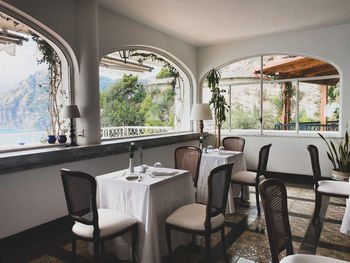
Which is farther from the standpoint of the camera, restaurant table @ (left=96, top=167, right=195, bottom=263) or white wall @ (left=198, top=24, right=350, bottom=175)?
white wall @ (left=198, top=24, right=350, bottom=175)

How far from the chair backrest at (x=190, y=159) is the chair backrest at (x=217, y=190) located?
3.72ft

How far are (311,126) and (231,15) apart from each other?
10.2ft

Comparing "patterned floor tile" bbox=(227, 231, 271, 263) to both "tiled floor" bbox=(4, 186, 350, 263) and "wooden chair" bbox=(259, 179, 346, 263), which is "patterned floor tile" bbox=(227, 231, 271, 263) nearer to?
"tiled floor" bbox=(4, 186, 350, 263)

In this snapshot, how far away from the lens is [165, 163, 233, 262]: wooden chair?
8.11 feet

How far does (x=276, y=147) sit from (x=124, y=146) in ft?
11.9

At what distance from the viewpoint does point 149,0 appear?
4207 mm

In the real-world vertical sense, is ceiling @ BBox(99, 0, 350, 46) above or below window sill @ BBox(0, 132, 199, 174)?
above

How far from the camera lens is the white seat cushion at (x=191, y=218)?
2.50m

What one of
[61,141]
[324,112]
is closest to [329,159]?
[324,112]

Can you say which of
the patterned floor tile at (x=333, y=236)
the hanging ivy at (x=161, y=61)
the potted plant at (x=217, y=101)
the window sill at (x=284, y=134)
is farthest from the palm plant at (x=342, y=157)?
the hanging ivy at (x=161, y=61)

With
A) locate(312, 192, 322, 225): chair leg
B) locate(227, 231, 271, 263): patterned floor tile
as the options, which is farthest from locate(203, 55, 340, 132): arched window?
locate(227, 231, 271, 263): patterned floor tile

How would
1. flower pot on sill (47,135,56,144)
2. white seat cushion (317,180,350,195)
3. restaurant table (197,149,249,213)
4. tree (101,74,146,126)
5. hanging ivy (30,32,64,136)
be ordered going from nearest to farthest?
white seat cushion (317,180,350,195), flower pot on sill (47,135,56,144), hanging ivy (30,32,64,136), restaurant table (197,149,249,213), tree (101,74,146,126)

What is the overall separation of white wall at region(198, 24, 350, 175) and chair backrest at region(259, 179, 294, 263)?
15.7 feet

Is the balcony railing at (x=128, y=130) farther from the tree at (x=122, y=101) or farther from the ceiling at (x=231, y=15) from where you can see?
the ceiling at (x=231, y=15)
